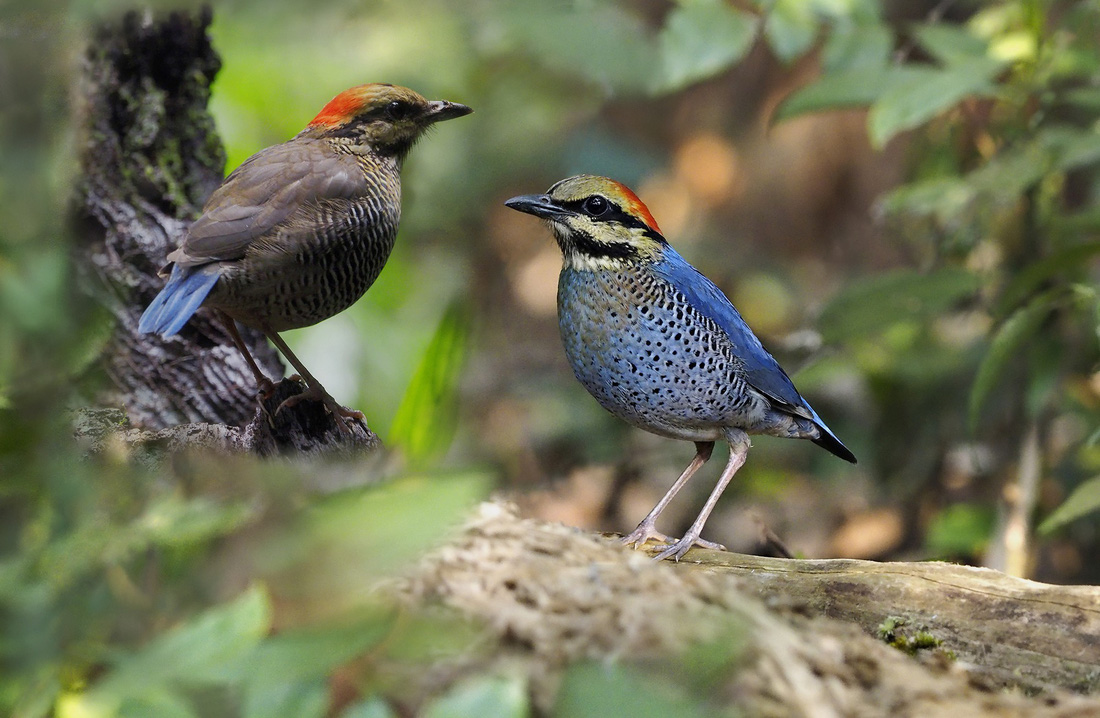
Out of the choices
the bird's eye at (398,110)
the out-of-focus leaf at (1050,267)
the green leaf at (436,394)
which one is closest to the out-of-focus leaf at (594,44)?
the bird's eye at (398,110)

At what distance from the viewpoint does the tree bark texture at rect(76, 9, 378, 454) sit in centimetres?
392

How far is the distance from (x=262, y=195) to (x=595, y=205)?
1.18 metres

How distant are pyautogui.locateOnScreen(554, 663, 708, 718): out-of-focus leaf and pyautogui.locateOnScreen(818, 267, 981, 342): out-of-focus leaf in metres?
3.56

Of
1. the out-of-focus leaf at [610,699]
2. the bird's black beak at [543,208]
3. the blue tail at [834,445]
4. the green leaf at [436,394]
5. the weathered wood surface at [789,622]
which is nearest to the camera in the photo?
the out-of-focus leaf at [610,699]

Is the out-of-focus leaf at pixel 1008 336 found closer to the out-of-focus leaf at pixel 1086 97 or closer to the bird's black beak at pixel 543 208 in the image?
the out-of-focus leaf at pixel 1086 97

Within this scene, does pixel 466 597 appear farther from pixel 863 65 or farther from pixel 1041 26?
pixel 1041 26

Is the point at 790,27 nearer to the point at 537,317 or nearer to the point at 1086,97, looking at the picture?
the point at 1086,97

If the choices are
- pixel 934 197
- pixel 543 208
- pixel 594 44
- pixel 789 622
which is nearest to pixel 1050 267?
pixel 934 197

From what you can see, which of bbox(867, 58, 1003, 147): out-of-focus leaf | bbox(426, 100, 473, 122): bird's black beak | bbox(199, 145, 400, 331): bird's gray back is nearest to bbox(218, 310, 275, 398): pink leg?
bbox(199, 145, 400, 331): bird's gray back

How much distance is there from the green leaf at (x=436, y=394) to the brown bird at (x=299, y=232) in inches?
24.9

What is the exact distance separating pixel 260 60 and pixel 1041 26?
4.96 meters

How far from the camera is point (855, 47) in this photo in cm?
451

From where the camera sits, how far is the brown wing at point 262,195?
3.27m

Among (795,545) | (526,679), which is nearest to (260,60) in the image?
(795,545)
